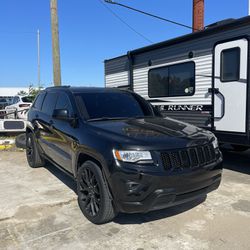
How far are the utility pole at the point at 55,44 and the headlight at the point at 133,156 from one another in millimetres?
7654

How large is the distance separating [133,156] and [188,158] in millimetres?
694

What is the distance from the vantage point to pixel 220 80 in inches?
252

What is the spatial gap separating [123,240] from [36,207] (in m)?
1.71

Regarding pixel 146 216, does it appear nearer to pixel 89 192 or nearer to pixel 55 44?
pixel 89 192

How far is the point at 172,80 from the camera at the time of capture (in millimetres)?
7719

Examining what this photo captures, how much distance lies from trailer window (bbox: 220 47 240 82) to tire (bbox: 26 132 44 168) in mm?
4133

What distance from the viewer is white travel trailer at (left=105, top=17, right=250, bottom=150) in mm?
5996

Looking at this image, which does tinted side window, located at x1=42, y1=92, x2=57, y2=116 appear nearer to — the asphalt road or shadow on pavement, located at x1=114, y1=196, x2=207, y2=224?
the asphalt road

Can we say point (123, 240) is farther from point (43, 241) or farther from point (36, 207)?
point (36, 207)

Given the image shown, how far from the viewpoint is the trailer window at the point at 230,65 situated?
19.8ft

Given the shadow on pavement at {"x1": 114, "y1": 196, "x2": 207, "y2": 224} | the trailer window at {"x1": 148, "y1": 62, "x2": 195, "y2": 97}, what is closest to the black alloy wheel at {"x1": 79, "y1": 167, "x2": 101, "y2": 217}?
the shadow on pavement at {"x1": 114, "y1": 196, "x2": 207, "y2": 224}

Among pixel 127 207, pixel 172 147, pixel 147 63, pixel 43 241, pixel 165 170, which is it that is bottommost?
pixel 43 241

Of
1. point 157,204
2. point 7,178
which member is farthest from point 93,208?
point 7,178

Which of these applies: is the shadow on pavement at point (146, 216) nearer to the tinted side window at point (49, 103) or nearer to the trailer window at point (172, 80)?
the tinted side window at point (49, 103)
